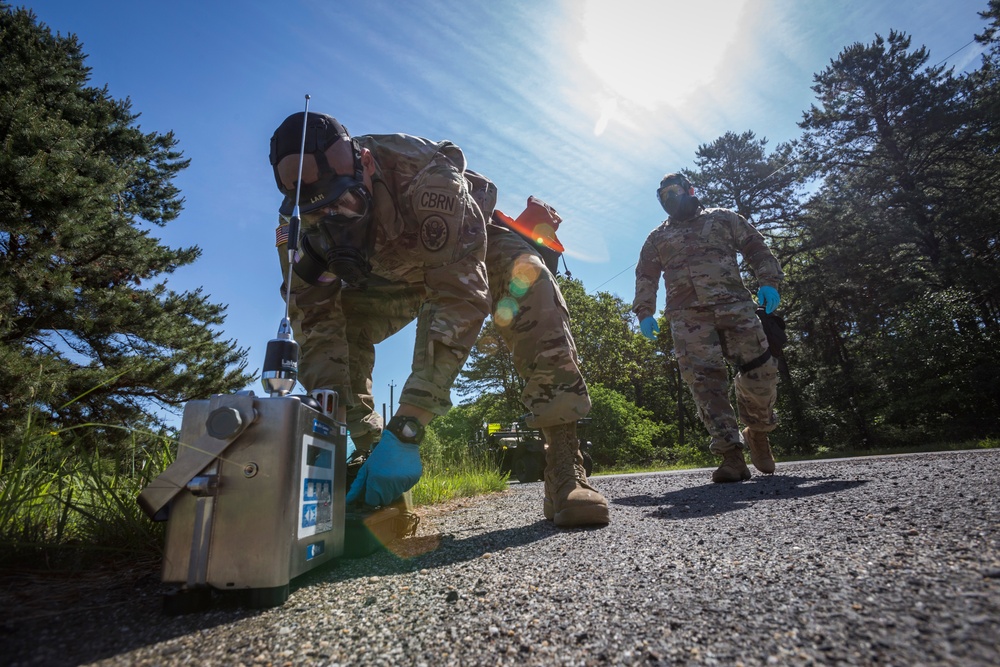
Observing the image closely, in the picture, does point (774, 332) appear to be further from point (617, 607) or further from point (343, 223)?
point (617, 607)

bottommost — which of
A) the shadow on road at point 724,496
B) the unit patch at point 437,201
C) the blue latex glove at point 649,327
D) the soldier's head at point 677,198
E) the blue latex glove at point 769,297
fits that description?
the shadow on road at point 724,496

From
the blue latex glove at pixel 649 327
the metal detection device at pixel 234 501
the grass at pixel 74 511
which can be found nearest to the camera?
the metal detection device at pixel 234 501

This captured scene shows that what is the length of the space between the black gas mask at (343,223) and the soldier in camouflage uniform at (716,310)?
9.51ft

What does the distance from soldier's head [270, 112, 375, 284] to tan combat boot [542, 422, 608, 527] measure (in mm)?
1181

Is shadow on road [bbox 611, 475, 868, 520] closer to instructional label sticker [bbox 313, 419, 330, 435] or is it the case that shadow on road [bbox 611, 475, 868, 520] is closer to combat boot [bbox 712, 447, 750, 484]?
combat boot [bbox 712, 447, 750, 484]

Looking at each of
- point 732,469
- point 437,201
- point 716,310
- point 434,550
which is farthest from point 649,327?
point 434,550

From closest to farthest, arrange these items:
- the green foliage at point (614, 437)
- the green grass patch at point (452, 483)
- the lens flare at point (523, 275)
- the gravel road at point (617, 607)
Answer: the gravel road at point (617, 607) < the lens flare at point (523, 275) < the green grass patch at point (452, 483) < the green foliage at point (614, 437)

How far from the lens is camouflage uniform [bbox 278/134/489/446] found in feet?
6.07

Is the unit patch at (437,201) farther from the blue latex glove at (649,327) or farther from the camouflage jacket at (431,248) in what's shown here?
the blue latex glove at (649,327)

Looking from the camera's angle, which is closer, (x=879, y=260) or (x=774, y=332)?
(x=774, y=332)

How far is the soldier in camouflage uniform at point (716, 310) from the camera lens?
12.2ft

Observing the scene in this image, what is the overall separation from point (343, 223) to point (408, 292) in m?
0.73

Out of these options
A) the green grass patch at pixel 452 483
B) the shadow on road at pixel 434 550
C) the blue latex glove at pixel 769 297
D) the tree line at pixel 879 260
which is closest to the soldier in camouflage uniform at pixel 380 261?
the shadow on road at pixel 434 550

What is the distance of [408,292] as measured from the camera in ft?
8.86
